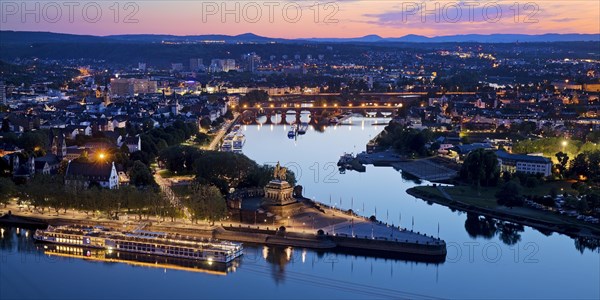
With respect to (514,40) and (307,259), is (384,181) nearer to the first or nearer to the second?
(307,259)

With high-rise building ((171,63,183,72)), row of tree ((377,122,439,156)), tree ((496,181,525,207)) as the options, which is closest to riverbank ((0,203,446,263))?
tree ((496,181,525,207))

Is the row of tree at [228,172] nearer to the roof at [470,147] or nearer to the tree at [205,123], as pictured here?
the roof at [470,147]

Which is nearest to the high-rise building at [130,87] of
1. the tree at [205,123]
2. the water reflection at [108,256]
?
the tree at [205,123]

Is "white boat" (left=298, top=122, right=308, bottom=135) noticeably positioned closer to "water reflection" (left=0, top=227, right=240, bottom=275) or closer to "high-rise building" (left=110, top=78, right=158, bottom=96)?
"high-rise building" (left=110, top=78, right=158, bottom=96)

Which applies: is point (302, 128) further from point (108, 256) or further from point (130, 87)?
point (108, 256)

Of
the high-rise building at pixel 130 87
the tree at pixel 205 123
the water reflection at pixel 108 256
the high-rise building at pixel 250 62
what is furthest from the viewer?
the high-rise building at pixel 250 62

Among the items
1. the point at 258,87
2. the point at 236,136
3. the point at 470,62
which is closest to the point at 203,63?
the point at 470,62
